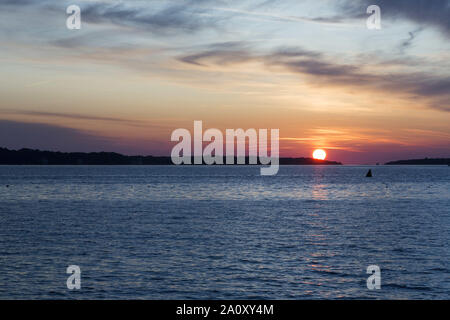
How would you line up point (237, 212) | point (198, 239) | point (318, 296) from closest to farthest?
point (318, 296), point (198, 239), point (237, 212)

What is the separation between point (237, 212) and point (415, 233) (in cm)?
2945

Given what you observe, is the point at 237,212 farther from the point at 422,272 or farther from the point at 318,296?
the point at 318,296

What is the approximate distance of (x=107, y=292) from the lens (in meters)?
24.8
